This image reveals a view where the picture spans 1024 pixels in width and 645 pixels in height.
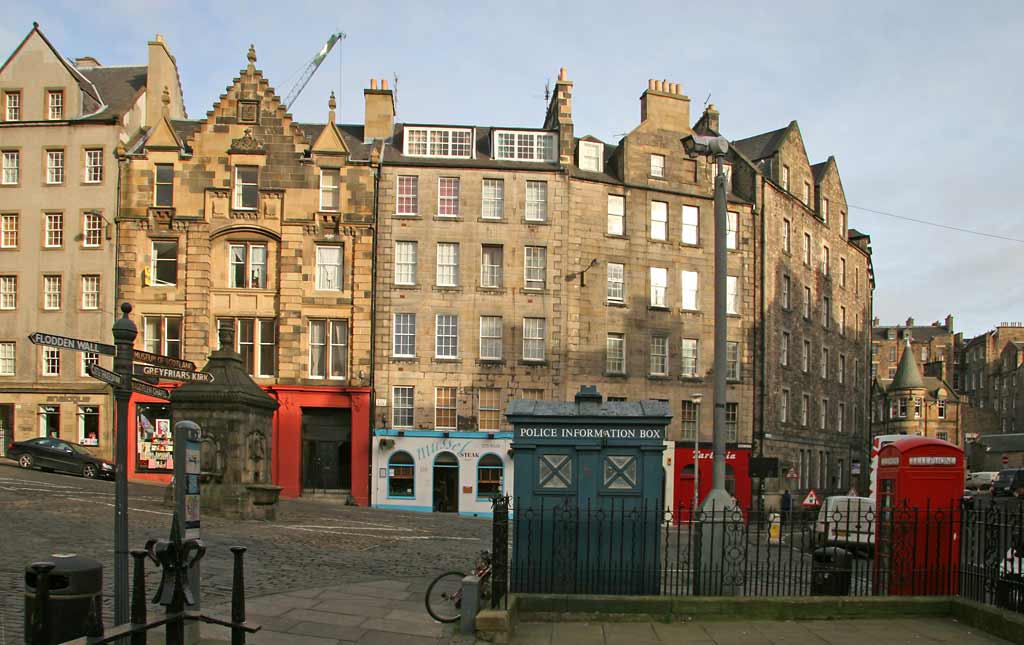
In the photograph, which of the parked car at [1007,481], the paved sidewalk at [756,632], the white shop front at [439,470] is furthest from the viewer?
the parked car at [1007,481]

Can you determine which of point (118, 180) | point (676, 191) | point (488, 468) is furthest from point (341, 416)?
point (676, 191)

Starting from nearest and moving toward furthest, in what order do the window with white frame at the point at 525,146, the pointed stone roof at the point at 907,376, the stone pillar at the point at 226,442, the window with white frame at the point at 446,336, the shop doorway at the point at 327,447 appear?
the stone pillar at the point at 226,442, the shop doorway at the point at 327,447, the window with white frame at the point at 446,336, the window with white frame at the point at 525,146, the pointed stone roof at the point at 907,376

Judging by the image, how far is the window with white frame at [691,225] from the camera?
41.8 m

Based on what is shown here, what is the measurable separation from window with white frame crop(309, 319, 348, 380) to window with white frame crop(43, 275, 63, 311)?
34.1 ft

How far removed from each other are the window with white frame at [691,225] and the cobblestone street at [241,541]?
18.5m

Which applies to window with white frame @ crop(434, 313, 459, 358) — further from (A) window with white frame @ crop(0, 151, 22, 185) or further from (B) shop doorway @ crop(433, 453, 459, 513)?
(A) window with white frame @ crop(0, 151, 22, 185)

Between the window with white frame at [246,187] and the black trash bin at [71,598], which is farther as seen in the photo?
the window with white frame at [246,187]

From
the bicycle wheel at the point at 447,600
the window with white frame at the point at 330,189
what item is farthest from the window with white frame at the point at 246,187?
the bicycle wheel at the point at 447,600

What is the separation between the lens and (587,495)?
39.8 ft

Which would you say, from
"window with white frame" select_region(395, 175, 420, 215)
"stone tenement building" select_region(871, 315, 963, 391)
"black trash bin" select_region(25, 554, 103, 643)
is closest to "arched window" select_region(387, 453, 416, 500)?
"window with white frame" select_region(395, 175, 420, 215)

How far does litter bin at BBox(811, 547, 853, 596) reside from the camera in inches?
487

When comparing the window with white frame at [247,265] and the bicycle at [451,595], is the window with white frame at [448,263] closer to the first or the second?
the window with white frame at [247,265]

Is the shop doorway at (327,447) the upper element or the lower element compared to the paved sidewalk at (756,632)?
lower

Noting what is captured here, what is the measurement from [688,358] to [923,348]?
93.0 m
